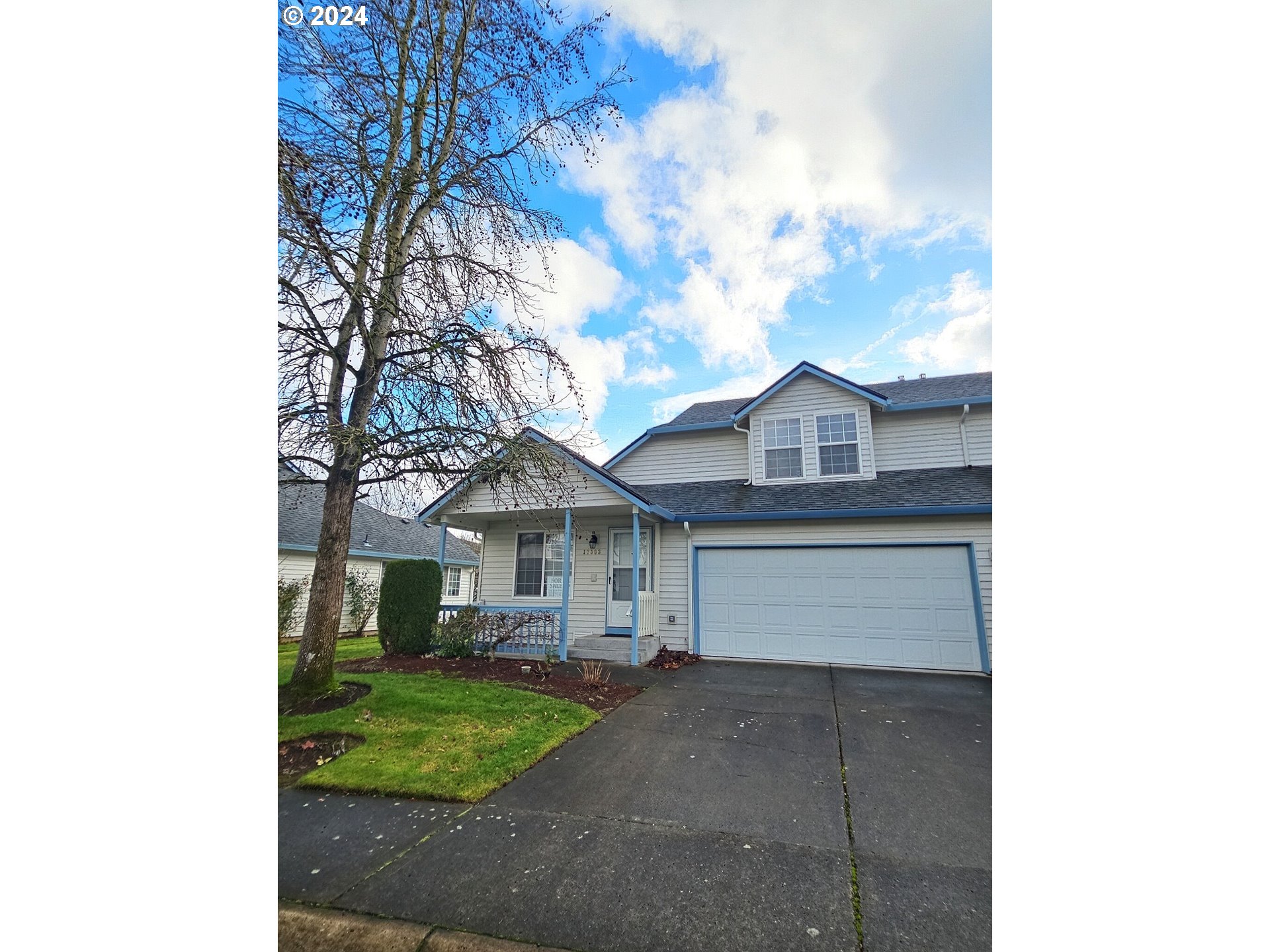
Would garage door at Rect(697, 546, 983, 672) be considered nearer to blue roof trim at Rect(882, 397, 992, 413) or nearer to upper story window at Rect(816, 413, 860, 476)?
upper story window at Rect(816, 413, 860, 476)

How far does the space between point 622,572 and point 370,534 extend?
11.3 m

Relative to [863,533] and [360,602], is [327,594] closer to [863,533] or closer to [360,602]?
[863,533]

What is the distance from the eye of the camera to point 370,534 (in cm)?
1717

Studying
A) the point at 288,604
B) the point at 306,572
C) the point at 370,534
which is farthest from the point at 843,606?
the point at 370,534

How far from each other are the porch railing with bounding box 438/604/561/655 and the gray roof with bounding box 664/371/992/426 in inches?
210

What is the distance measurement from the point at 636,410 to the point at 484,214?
228cm

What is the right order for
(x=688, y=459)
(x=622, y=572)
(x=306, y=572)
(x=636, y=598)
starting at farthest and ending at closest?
(x=306, y=572) → (x=688, y=459) → (x=622, y=572) → (x=636, y=598)

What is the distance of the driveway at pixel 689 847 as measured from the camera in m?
2.15

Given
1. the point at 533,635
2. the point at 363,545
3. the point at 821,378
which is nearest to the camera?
the point at 533,635

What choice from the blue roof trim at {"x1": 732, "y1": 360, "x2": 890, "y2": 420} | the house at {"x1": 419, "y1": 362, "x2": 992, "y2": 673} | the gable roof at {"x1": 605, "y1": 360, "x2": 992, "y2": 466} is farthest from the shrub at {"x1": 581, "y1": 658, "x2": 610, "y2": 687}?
the blue roof trim at {"x1": 732, "y1": 360, "x2": 890, "y2": 420}

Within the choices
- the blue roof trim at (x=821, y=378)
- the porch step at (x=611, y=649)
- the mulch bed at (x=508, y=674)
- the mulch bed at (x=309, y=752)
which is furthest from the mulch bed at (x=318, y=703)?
the blue roof trim at (x=821, y=378)

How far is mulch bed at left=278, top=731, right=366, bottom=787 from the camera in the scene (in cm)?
387
